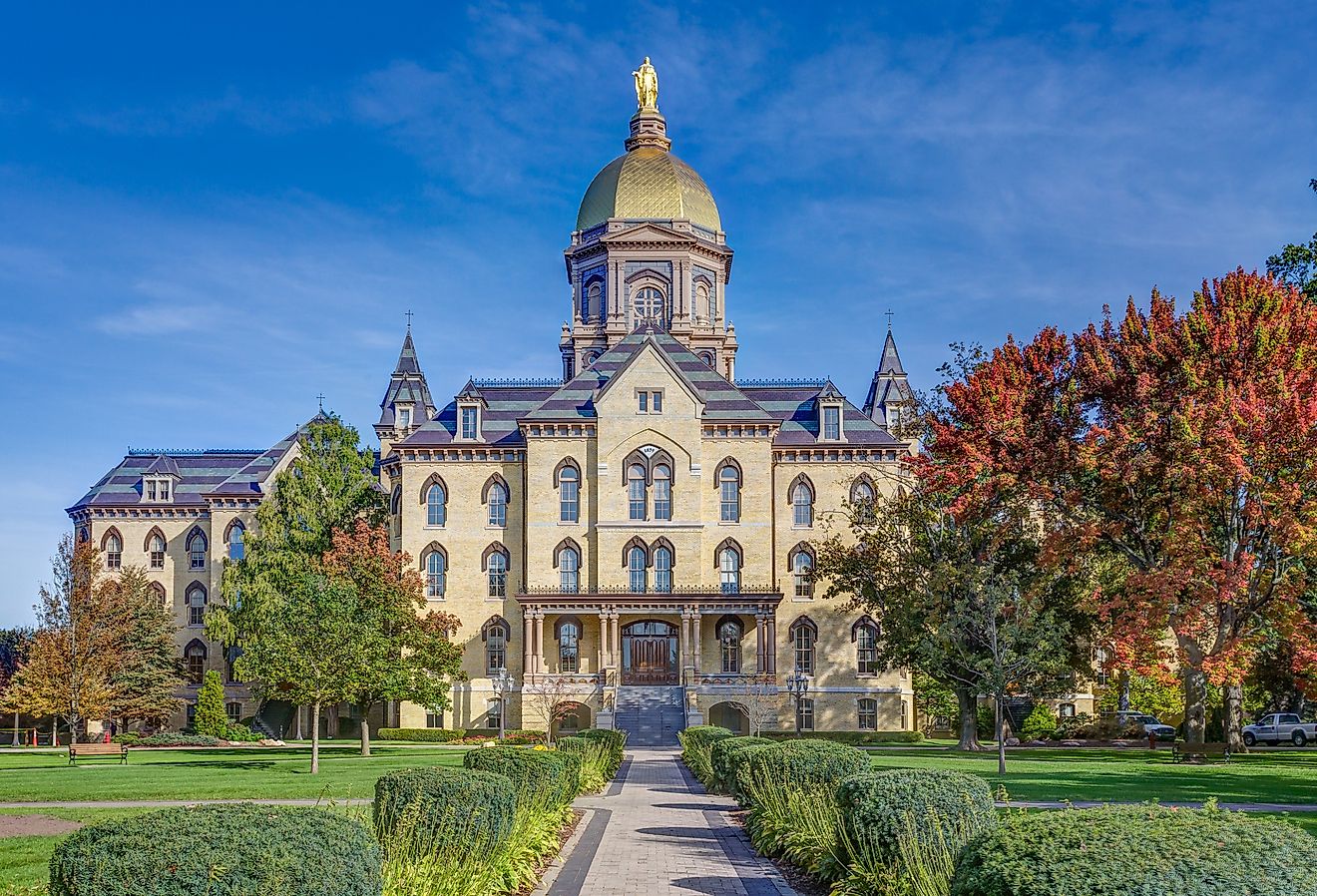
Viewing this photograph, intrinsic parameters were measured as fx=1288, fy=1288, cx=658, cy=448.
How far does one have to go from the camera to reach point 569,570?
57719 mm

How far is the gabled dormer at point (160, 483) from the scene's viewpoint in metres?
70.5

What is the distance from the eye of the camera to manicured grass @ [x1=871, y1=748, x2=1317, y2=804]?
2372 cm

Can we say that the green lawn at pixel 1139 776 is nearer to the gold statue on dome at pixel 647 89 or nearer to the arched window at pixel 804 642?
the arched window at pixel 804 642

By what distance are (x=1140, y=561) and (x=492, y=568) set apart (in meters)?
31.4

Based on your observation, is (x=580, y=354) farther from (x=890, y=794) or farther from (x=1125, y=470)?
(x=890, y=794)

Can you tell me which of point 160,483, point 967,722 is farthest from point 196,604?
point 967,722

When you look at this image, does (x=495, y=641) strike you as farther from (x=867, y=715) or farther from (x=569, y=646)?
(x=867, y=715)

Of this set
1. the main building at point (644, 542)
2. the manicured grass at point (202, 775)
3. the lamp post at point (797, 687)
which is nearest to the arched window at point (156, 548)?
the main building at point (644, 542)

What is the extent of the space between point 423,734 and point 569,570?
31.1 ft

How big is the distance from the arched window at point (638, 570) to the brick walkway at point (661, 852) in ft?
96.1

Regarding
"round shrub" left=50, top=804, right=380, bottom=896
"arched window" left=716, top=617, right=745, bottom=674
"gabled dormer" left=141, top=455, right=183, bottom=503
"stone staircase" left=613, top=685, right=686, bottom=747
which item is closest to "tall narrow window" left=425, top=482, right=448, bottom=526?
"stone staircase" left=613, top=685, right=686, bottom=747

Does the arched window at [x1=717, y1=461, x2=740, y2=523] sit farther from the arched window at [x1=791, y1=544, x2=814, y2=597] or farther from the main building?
the arched window at [x1=791, y1=544, x2=814, y2=597]

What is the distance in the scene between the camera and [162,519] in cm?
6994

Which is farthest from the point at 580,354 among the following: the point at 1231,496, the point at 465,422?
the point at 1231,496
